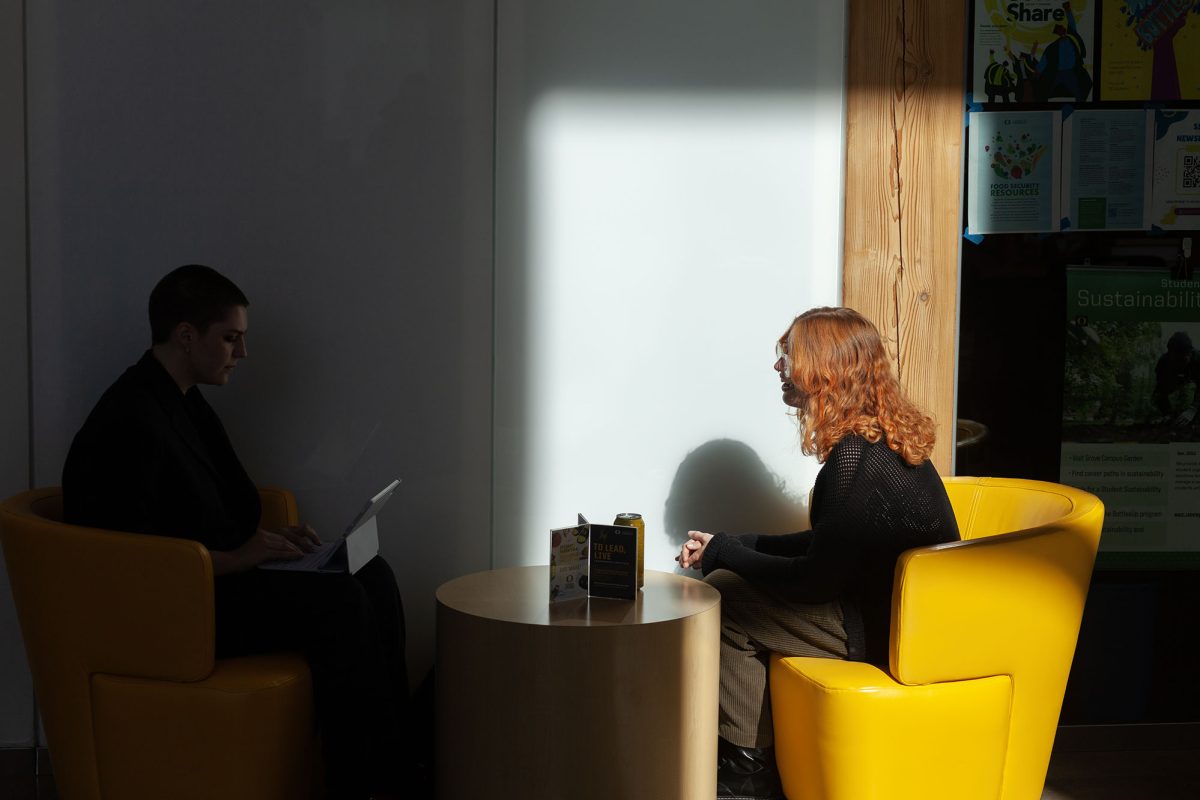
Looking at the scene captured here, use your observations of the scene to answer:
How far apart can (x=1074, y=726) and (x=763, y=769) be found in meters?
1.27

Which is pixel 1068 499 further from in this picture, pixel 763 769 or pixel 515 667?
pixel 515 667

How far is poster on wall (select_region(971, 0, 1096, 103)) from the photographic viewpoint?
11.3 feet

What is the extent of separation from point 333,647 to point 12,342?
4.77 ft

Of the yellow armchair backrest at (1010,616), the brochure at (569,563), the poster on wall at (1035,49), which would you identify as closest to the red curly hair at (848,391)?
the yellow armchair backrest at (1010,616)

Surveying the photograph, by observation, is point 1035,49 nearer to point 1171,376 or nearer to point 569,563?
point 1171,376

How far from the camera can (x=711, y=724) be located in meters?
2.68

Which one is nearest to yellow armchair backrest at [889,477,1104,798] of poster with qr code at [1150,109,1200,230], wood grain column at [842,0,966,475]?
wood grain column at [842,0,966,475]

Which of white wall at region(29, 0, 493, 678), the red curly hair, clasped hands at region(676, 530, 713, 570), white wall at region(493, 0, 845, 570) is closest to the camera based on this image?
the red curly hair

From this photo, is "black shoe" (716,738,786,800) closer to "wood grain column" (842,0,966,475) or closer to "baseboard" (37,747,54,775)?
"wood grain column" (842,0,966,475)

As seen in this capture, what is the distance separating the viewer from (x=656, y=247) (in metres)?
3.42

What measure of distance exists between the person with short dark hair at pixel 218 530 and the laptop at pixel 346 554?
0.03 metres

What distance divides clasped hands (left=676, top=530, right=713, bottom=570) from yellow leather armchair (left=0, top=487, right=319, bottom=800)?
1121 millimetres

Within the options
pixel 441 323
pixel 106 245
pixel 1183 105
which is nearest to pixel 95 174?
pixel 106 245

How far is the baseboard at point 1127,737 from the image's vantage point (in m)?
3.55
